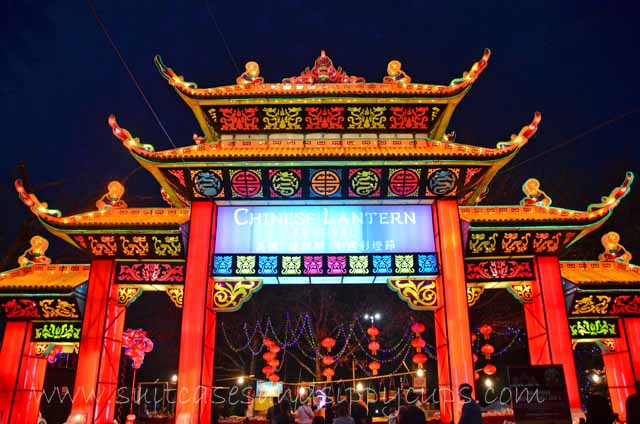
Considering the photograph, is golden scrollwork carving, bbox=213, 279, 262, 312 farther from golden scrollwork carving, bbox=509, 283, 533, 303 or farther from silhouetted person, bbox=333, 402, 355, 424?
golden scrollwork carving, bbox=509, 283, 533, 303

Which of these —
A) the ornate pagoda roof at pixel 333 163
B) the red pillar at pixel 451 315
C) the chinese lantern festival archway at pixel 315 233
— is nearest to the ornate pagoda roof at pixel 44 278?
the chinese lantern festival archway at pixel 315 233

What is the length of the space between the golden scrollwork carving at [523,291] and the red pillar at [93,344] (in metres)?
8.74

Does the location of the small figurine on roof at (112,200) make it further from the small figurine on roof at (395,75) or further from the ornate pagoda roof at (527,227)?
the ornate pagoda roof at (527,227)

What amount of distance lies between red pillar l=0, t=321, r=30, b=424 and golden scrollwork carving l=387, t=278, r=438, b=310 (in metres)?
8.38

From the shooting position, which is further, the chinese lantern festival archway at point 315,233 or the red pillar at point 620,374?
the red pillar at point 620,374

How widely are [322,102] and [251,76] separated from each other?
1936mm

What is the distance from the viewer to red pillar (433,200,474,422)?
29.3 feet

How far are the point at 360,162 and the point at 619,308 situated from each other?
6.67m

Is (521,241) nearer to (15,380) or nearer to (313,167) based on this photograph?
(313,167)

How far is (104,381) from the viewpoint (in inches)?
385

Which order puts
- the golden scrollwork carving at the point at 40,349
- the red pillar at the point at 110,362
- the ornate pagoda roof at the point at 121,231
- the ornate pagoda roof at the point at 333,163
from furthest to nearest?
the golden scrollwork carving at the point at 40,349 → the ornate pagoda roof at the point at 121,231 → the ornate pagoda roof at the point at 333,163 → the red pillar at the point at 110,362

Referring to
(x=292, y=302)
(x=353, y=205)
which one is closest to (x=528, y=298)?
(x=353, y=205)

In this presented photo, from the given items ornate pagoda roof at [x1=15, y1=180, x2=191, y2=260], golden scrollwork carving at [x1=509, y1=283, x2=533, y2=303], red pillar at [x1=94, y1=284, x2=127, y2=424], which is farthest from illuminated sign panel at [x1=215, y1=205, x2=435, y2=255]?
red pillar at [x1=94, y1=284, x2=127, y2=424]

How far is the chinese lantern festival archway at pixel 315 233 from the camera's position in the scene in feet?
31.8
